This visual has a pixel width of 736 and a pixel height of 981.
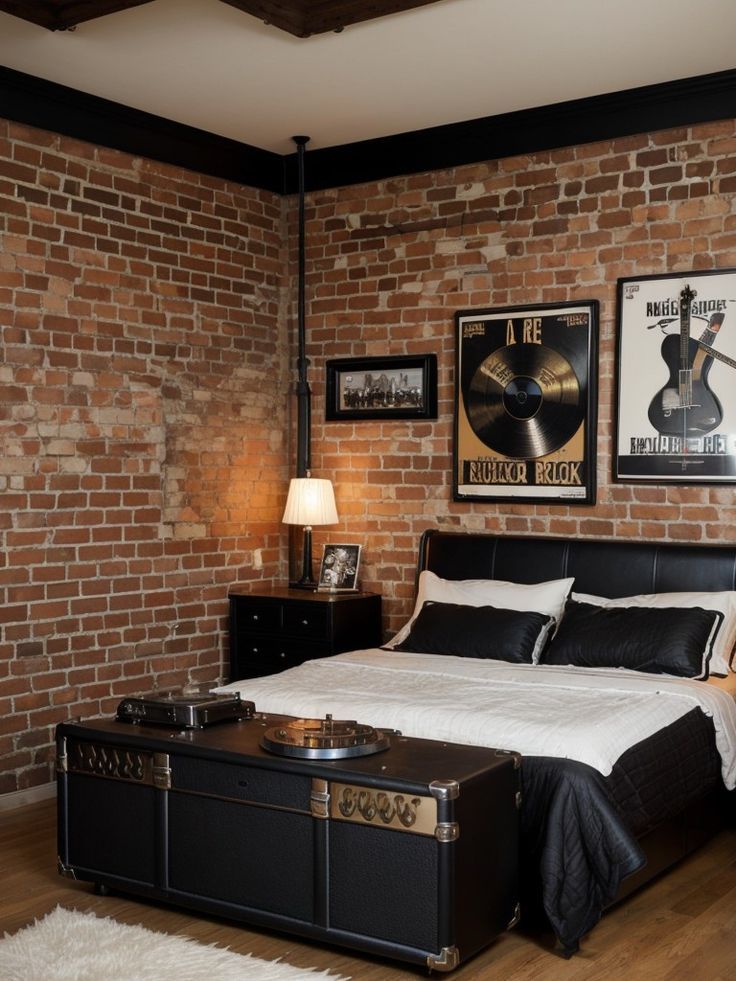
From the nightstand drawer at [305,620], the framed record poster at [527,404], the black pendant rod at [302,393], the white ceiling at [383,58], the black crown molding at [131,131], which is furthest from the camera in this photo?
the black pendant rod at [302,393]

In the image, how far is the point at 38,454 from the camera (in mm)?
5203

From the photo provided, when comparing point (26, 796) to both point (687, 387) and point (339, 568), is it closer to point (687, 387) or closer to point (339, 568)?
point (339, 568)

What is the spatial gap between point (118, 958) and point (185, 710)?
846 mm

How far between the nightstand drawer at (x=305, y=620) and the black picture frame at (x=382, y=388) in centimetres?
113

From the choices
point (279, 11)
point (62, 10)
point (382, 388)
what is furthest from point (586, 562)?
point (62, 10)

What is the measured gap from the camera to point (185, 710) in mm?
4000

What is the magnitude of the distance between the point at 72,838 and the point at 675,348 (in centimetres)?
328

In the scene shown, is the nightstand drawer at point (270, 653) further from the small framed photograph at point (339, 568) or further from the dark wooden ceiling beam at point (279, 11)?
the dark wooden ceiling beam at point (279, 11)

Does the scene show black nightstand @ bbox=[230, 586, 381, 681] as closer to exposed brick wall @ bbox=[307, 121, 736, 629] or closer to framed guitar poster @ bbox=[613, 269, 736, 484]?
exposed brick wall @ bbox=[307, 121, 736, 629]

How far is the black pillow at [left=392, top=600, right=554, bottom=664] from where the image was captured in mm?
5004

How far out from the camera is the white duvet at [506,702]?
3734 millimetres

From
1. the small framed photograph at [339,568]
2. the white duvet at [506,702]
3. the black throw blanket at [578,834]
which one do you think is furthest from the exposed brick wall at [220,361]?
the black throw blanket at [578,834]

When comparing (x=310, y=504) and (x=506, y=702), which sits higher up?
(x=310, y=504)

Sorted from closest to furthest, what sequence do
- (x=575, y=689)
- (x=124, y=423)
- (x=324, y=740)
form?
(x=324, y=740) < (x=575, y=689) < (x=124, y=423)
